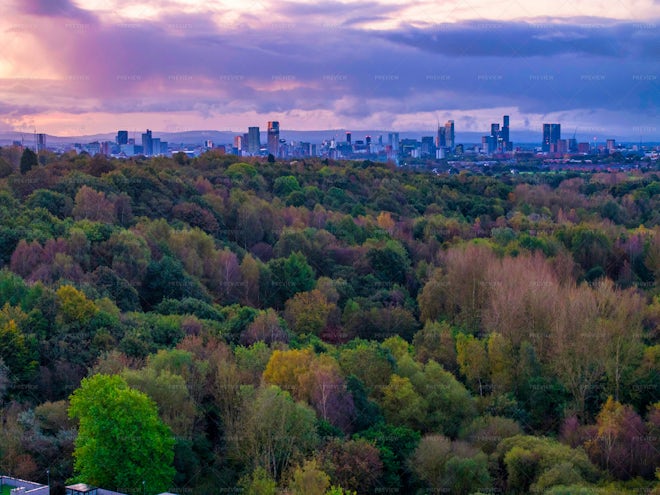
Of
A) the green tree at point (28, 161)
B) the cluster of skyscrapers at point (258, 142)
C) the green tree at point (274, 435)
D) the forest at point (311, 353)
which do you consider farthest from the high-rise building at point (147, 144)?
the green tree at point (274, 435)

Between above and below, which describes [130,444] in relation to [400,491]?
above

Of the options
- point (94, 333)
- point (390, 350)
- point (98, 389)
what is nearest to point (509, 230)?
point (390, 350)

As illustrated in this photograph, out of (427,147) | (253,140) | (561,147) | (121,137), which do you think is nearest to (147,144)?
(121,137)

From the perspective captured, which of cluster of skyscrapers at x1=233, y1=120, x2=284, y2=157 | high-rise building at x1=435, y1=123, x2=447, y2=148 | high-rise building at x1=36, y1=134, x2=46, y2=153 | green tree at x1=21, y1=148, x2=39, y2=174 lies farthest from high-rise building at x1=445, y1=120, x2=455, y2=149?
green tree at x1=21, y1=148, x2=39, y2=174

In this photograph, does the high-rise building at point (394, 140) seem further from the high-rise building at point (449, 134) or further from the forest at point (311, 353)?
the forest at point (311, 353)

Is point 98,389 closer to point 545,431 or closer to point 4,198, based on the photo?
point 545,431

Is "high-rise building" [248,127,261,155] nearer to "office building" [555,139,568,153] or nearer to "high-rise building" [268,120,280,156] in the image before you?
"high-rise building" [268,120,280,156]
